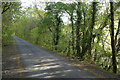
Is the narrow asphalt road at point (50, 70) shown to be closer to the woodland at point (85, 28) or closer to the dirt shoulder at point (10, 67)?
the dirt shoulder at point (10, 67)

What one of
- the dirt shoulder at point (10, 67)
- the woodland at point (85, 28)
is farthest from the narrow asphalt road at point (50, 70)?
the woodland at point (85, 28)

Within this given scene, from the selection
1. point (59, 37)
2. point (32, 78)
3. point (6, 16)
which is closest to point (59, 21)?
point (59, 37)

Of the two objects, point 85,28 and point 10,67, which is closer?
point 10,67

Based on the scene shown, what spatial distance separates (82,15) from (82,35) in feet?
7.42

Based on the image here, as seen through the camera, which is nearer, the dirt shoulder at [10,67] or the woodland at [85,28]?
the dirt shoulder at [10,67]

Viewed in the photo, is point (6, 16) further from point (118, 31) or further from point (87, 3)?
point (118, 31)

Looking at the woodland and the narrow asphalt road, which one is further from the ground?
the woodland

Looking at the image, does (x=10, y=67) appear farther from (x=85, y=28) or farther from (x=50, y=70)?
(x=85, y=28)

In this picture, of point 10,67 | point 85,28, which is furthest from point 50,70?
point 85,28

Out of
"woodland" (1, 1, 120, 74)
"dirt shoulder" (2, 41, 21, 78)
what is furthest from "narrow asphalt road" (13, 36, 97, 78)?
"woodland" (1, 1, 120, 74)

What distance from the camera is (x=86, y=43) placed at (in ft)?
43.9

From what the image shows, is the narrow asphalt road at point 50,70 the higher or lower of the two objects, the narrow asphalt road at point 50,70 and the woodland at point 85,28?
the lower

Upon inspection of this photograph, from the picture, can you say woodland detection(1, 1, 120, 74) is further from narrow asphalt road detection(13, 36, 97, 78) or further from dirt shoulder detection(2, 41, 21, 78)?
dirt shoulder detection(2, 41, 21, 78)

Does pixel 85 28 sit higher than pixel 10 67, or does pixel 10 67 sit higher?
pixel 85 28
